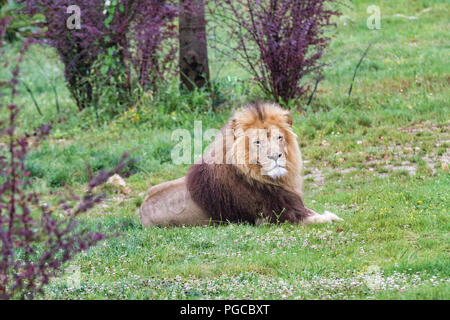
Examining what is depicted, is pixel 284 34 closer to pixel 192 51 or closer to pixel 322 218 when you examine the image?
pixel 192 51

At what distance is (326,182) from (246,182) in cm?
257

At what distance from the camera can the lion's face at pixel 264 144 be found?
6715mm

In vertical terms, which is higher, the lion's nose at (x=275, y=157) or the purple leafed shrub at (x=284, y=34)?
the purple leafed shrub at (x=284, y=34)

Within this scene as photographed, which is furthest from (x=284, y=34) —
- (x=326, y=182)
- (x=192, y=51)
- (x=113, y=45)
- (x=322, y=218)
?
(x=322, y=218)

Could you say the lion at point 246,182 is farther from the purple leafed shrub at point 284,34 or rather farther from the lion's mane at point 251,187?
the purple leafed shrub at point 284,34

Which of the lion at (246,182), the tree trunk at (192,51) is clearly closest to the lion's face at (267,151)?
the lion at (246,182)

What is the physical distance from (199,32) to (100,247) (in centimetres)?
710

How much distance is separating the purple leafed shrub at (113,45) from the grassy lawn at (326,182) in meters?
0.61

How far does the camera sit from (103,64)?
42.0 ft

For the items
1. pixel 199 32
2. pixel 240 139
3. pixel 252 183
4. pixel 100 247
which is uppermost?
pixel 199 32

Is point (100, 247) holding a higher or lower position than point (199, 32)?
lower

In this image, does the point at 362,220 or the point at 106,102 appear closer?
the point at 362,220
